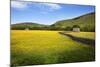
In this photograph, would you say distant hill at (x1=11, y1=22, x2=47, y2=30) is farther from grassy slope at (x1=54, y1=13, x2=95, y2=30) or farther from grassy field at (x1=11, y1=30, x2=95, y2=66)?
grassy slope at (x1=54, y1=13, x2=95, y2=30)

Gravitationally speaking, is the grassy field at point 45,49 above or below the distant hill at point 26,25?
below

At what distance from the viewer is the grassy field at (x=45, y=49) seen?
99.0 inches

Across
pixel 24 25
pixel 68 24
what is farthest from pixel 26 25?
pixel 68 24

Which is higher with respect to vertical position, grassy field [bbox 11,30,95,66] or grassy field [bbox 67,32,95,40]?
grassy field [bbox 67,32,95,40]

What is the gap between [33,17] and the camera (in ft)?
8.55

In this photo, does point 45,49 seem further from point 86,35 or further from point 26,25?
point 86,35

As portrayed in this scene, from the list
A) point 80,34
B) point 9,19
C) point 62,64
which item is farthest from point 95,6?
point 9,19

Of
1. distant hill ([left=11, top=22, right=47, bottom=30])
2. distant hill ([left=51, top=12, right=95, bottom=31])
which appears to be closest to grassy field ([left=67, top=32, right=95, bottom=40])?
distant hill ([left=51, top=12, right=95, bottom=31])

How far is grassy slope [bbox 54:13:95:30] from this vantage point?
277 centimetres

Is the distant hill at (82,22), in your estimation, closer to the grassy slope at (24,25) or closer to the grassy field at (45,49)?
the grassy field at (45,49)

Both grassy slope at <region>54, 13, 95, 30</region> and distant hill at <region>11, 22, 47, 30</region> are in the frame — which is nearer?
distant hill at <region>11, 22, 47, 30</region>

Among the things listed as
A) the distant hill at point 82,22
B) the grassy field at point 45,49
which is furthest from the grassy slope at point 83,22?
the grassy field at point 45,49

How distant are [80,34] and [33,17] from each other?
777 mm
